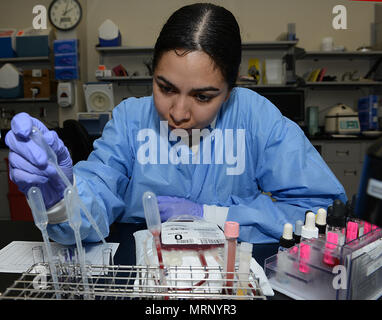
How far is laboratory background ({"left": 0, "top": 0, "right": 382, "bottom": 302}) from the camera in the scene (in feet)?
9.28

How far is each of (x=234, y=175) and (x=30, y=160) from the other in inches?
24.5

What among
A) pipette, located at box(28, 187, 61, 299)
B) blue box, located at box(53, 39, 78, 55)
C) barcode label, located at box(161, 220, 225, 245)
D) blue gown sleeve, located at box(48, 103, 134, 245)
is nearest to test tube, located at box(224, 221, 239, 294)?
barcode label, located at box(161, 220, 225, 245)

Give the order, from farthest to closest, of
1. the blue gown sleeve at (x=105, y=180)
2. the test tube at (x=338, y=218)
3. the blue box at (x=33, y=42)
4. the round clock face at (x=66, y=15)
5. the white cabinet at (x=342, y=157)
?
the blue box at (x=33, y=42), the round clock face at (x=66, y=15), the white cabinet at (x=342, y=157), the blue gown sleeve at (x=105, y=180), the test tube at (x=338, y=218)

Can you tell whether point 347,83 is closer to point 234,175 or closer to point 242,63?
point 242,63

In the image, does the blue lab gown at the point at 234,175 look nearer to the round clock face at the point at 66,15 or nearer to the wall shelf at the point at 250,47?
the wall shelf at the point at 250,47

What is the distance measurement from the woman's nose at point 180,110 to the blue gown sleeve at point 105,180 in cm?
23

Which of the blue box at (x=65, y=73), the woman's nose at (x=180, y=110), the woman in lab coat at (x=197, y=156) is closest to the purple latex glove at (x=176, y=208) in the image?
the woman in lab coat at (x=197, y=156)

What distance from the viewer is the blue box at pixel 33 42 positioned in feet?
9.41

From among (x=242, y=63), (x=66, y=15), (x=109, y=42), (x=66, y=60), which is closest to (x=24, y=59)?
(x=66, y=60)

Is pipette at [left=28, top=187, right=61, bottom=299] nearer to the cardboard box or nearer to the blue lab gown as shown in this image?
the blue lab gown

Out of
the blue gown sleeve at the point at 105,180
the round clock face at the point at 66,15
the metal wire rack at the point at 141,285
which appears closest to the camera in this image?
the metal wire rack at the point at 141,285

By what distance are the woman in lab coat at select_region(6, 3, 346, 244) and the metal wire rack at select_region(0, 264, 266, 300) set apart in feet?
0.58

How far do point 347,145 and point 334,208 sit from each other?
2376 mm

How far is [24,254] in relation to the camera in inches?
25.1
